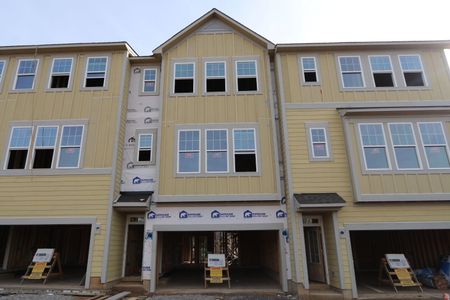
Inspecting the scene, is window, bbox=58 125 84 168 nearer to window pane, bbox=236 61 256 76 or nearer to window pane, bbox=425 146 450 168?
window pane, bbox=236 61 256 76

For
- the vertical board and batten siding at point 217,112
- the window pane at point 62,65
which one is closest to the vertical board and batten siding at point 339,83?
the vertical board and batten siding at point 217,112

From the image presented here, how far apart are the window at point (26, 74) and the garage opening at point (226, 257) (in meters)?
8.53

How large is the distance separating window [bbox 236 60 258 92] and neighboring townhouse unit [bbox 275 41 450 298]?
105cm

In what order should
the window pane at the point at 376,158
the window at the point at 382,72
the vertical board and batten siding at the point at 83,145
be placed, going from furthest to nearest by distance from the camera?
the window at the point at 382,72, the vertical board and batten siding at the point at 83,145, the window pane at the point at 376,158

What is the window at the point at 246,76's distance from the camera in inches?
475

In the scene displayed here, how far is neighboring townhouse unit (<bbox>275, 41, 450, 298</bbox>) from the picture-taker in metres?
9.74

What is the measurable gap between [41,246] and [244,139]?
1119cm

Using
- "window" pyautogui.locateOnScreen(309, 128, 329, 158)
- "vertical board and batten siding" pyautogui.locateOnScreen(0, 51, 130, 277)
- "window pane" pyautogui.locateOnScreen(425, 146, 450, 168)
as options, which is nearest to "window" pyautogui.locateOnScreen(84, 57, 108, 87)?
"vertical board and batten siding" pyautogui.locateOnScreen(0, 51, 130, 277)

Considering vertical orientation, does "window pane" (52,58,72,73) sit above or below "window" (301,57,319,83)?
above

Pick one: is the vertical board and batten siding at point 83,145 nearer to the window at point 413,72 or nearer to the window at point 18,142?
the window at point 18,142

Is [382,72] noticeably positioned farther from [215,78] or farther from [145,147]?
[145,147]

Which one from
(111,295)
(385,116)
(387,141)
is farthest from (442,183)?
(111,295)

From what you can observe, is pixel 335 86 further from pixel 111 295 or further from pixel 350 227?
pixel 111 295

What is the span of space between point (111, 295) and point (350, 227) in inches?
Result: 328
